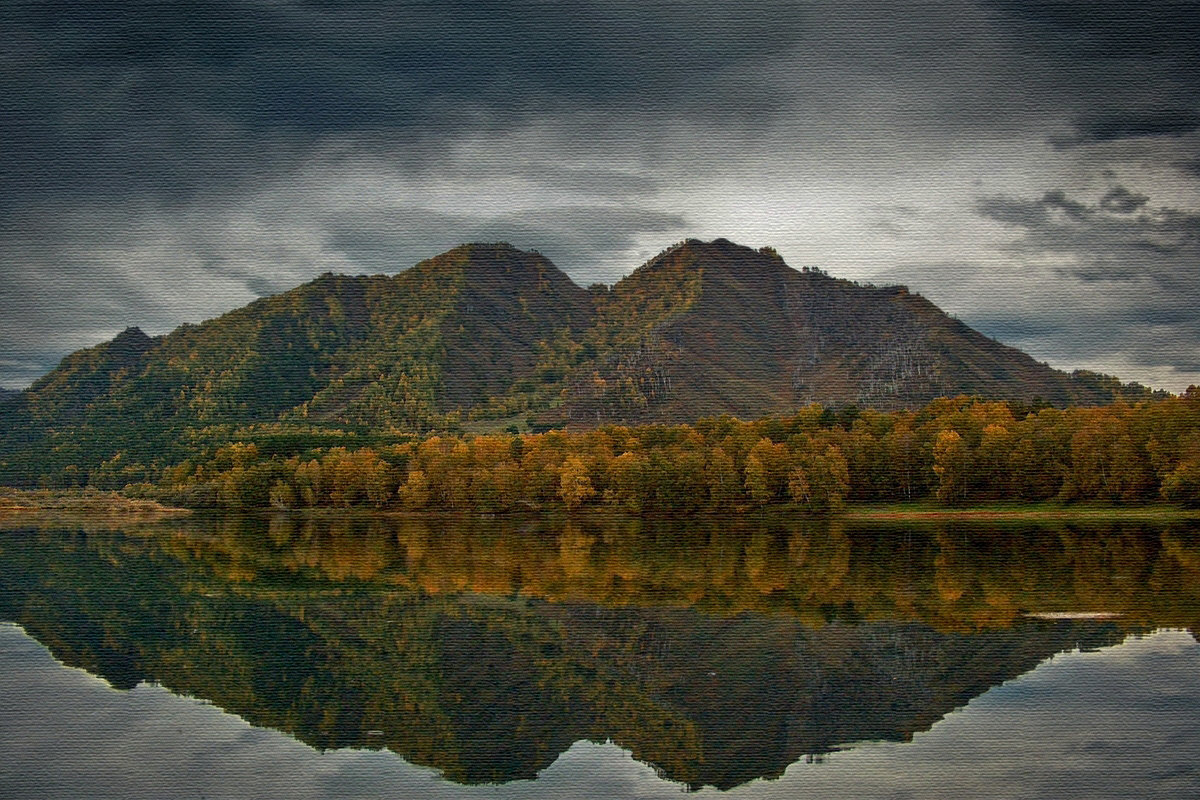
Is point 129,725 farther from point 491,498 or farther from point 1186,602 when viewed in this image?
point 491,498

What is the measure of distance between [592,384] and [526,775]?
82.4 metres

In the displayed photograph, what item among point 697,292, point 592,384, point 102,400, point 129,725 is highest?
point 697,292

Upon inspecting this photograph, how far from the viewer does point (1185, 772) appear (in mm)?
6844

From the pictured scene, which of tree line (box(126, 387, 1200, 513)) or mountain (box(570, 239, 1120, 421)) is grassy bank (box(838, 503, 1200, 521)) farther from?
mountain (box(570, 239, 1120, 421))

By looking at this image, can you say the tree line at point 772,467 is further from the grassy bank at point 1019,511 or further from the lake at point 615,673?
the lake at point 615,673

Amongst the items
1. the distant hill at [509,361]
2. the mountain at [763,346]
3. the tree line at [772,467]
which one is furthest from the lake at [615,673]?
the mountain at [763,346]

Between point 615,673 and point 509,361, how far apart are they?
9790 centimetres

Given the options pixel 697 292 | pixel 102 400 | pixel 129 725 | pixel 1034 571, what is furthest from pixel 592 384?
pixel 129 725

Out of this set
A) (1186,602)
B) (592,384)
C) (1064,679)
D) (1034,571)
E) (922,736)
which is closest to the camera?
(922,736)

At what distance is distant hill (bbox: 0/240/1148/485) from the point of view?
3030 cm

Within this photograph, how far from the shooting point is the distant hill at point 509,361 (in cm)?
3030

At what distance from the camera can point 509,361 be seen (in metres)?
106

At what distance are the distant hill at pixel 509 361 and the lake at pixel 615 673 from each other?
5.76 meters

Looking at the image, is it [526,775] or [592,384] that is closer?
[526,775]
